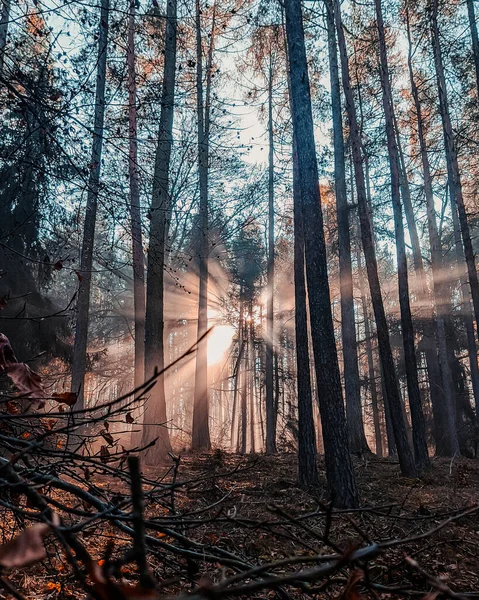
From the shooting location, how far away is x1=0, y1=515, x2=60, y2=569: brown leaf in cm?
49

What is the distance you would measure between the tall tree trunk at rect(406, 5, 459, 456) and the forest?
99mm

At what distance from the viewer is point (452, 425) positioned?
13727mm

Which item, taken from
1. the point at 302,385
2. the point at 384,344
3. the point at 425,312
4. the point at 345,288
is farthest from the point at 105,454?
the point at 425,312

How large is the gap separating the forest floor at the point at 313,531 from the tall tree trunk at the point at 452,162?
5169 mm

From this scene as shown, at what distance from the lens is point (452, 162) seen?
38.8 feet

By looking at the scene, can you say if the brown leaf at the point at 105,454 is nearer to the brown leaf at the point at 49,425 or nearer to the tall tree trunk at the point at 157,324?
the brown leaf at the point at 49,425

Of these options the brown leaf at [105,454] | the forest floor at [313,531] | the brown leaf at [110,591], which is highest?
the brown leaf at [110,591]

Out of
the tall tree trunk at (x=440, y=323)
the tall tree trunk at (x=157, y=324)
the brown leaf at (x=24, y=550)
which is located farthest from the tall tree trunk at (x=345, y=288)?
the brown leaf at (x=24, y=550)

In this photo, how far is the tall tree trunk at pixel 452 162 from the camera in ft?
37.6

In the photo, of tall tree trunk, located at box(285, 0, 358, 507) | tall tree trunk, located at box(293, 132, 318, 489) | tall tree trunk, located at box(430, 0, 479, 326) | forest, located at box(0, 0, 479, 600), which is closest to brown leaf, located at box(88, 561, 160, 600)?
forest, located at box(0, 0, 479, 600)

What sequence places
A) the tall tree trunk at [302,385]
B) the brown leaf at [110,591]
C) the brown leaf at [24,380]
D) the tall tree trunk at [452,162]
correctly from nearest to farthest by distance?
the brown leaf at [110,591], the brown leaf at [24,380], the tall tree trunk at [302,385], the tall tree trunk at [452,162]

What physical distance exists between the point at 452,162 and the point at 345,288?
4.65 meters

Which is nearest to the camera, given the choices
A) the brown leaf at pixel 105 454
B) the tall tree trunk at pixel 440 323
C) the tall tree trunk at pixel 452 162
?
the brown leaf at pixel 105 454

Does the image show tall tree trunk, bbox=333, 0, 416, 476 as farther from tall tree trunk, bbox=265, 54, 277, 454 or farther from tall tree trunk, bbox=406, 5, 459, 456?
tall tree trunk, bbox=265, 54, 277, 454
